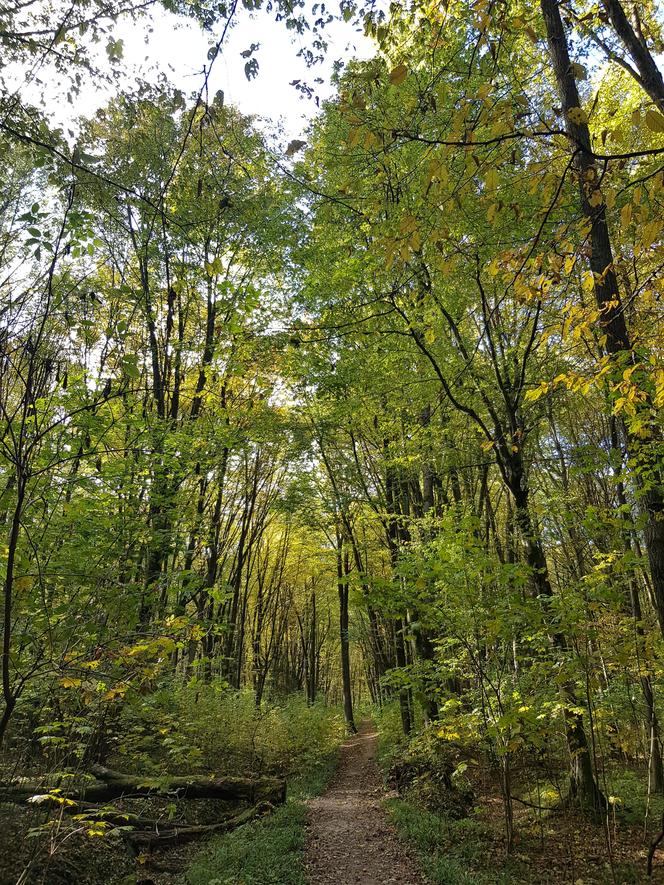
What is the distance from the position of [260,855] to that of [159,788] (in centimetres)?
173

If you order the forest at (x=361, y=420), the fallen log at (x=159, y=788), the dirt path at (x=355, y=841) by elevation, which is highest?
the forest at (x=361, y=420)

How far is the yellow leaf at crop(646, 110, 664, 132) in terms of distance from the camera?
6.48 feet

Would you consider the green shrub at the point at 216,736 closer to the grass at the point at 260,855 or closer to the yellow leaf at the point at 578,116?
the grass at the point at 260,855

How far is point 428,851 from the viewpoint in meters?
6.39

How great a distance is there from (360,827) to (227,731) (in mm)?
3583

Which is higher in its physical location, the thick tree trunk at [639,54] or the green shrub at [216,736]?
the thick tree trunk at [639,54]

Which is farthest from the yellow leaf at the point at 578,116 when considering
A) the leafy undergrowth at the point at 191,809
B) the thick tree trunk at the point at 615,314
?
the leafy undergrowth at the point at 191,809

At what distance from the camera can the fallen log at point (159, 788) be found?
17.2 feet

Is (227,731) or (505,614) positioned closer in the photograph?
(505,614)

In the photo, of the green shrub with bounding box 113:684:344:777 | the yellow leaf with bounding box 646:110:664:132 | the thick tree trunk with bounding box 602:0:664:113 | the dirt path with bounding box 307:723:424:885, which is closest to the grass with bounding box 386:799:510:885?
the dirt path with bounding box 307:723:424:885

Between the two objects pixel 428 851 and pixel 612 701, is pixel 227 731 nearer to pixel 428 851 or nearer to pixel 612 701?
pixel 428 851

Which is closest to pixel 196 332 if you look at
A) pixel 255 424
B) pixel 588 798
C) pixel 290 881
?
pixel 255 424

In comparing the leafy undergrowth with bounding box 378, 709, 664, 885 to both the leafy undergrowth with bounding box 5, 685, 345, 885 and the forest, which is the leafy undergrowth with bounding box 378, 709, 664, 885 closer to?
the forest

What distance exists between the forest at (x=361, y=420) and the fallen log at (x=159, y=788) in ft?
0.16
